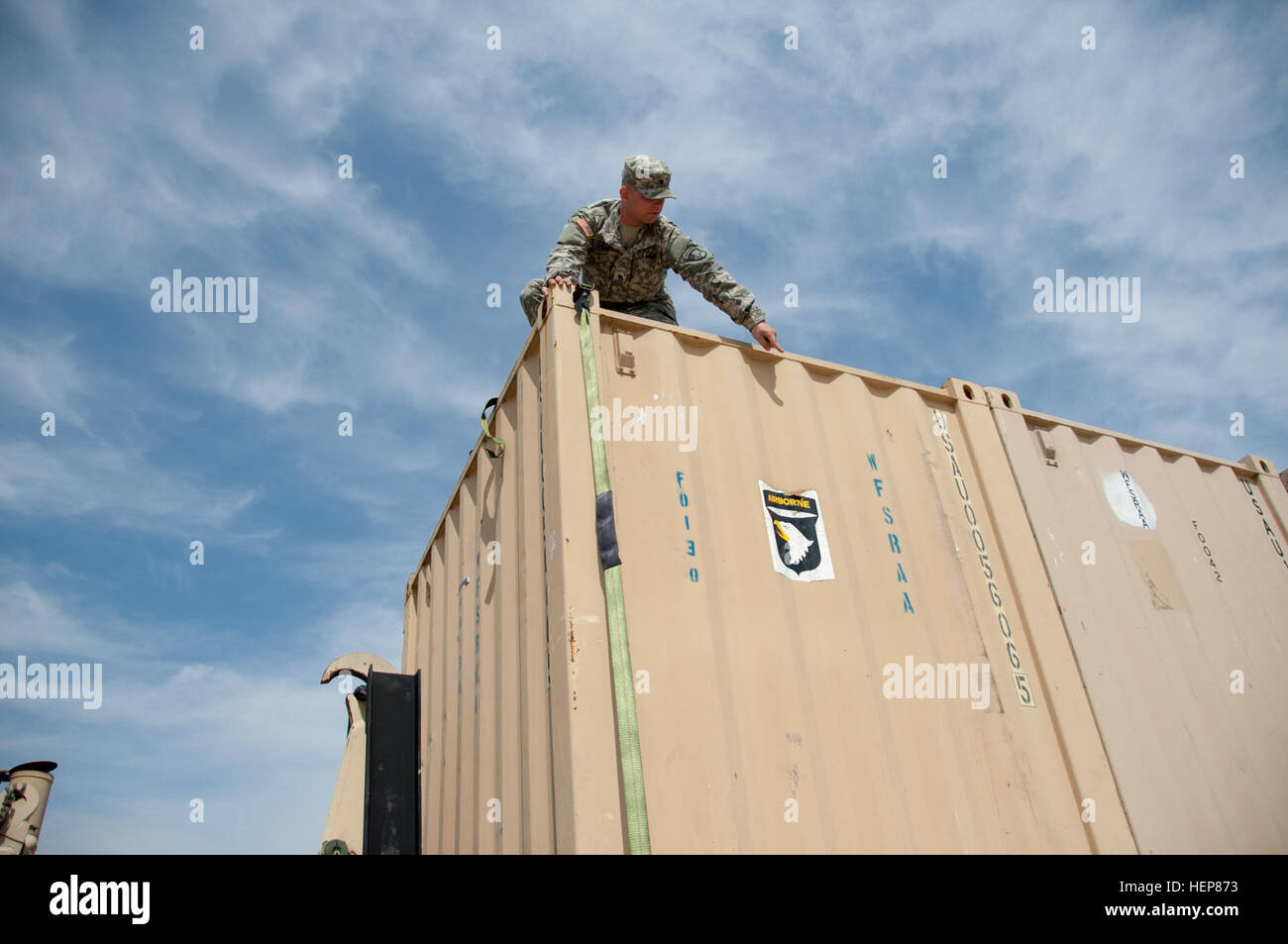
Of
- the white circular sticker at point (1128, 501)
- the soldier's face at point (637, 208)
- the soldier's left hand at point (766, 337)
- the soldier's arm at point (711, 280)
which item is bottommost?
the white circular sticker at point (1128, 501)

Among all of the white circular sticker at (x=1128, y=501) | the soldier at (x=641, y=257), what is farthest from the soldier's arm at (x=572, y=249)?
the white circular sticker at (x=1128, y=501)

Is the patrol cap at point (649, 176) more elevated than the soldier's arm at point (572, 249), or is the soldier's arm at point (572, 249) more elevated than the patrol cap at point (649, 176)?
the patrol cap at point (649, 176)

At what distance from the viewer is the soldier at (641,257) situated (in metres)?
3.90

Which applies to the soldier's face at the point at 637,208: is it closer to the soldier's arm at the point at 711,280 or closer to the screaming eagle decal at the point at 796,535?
the soldier's arm at the point at 711,280

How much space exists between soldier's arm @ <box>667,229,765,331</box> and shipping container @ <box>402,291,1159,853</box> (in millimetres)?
291

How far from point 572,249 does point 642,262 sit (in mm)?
483

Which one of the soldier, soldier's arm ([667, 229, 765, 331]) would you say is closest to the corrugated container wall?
soldier's arm ([667, 229, 765, 331])

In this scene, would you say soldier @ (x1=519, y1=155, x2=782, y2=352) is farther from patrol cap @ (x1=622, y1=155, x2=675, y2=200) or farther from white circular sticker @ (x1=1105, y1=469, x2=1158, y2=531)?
white circular sticker @ (x1=1105, y1=469, x2=1158, y2=531)

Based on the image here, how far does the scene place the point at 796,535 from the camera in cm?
321
